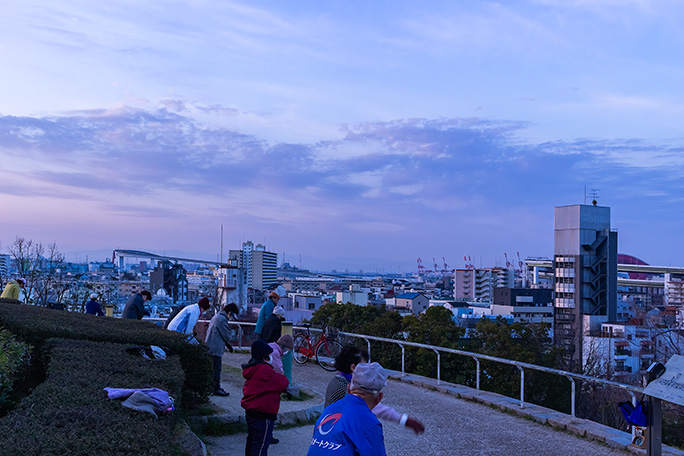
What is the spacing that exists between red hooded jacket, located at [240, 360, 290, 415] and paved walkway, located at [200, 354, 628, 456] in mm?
1670

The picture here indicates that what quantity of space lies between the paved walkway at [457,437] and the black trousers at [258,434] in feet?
4.49

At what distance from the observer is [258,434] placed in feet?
19.9

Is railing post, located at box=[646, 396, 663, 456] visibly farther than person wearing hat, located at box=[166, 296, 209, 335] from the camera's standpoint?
No

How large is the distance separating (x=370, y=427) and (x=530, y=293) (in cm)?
9394

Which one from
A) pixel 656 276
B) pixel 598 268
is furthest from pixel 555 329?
pixel 656 276

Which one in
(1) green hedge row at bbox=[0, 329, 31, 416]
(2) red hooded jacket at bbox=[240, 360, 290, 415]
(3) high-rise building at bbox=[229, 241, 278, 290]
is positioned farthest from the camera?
(3) high-rise building at bbox=[229, 241, 278, 290]

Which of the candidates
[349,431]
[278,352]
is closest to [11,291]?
[278,352]

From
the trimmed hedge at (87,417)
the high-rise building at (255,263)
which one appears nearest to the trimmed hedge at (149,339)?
the trimmed hedge at (87,417)

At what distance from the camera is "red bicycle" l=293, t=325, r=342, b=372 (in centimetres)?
1429

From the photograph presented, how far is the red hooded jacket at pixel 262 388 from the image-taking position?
6.01 m

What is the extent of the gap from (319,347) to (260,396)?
8401mm

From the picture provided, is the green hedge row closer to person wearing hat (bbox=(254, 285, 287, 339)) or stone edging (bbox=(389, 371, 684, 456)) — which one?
person wearing hat (bbox=(254, 285, 287, 339))

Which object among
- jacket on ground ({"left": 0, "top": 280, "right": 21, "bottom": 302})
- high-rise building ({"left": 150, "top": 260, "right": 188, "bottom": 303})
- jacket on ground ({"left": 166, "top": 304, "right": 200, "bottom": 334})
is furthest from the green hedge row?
high-rise building ({"left": 150, "top": 260, "right": 188, "bottom": 303})

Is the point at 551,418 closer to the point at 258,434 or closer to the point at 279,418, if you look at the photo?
the point at 279,418
